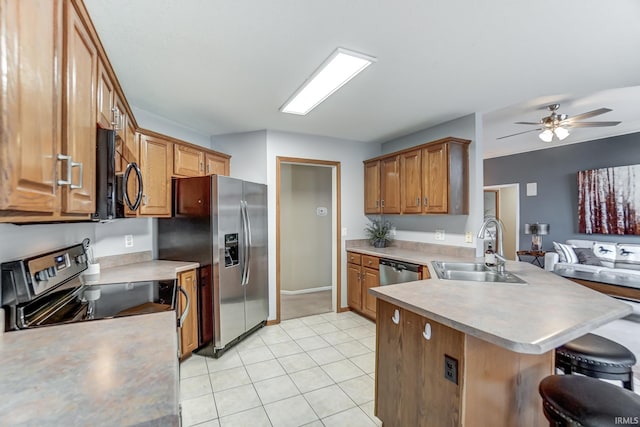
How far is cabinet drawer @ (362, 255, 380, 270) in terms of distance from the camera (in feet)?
12.0

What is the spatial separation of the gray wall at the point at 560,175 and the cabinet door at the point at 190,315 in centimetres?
614

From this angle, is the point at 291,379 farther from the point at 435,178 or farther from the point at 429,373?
the point at 435,178

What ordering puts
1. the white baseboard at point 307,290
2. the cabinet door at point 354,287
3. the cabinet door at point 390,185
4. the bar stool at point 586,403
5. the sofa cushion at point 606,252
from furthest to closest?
the white baseboard at point 307,290
the sofa cushion at point 606,252
the cabinet door at point 354,287
the cabinet door at point 390,185
the bar stool at point 586,403

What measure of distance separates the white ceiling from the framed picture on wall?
2.01 m

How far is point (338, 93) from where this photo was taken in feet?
8.63

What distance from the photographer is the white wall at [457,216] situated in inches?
126

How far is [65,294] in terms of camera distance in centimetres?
167

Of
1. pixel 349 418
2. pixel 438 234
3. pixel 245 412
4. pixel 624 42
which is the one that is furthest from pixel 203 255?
pixel 624 42

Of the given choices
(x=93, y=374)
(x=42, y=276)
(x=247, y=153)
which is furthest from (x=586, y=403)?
(x=247, y=153)

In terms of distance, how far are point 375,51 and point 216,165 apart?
2405mm

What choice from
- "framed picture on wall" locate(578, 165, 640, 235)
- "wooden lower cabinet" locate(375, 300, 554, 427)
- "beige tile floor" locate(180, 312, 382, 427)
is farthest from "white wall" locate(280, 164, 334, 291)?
"framed picture on wall" locate(578, 165, 640, 235)

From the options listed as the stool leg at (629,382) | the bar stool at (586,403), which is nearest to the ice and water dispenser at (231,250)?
the bar stool at (586,403)

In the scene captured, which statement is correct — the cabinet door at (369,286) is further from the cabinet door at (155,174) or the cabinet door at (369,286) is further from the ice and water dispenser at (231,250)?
the cabinet door at (155,174)

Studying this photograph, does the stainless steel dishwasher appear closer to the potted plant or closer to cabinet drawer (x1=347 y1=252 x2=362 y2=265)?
cabinet drawer (x1=347 y1=252 x2=362 y2=265)
